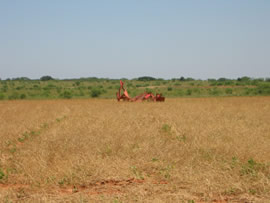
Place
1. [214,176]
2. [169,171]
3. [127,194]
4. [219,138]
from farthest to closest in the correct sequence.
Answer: [219,138] < [169,171] < [214,176] < [127,194]

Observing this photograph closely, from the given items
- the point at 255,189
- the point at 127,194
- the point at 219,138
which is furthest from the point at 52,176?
the point at 219,138

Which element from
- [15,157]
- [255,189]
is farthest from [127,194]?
[15,157]

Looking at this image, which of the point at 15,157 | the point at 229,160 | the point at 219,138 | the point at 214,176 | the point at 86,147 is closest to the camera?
the point at 214,176

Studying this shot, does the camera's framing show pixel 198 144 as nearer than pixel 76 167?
No

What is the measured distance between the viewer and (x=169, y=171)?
20.8 feet

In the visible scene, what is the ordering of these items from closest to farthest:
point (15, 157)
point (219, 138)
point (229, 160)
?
point (229, 160), point (15, 157), point (219, 138)

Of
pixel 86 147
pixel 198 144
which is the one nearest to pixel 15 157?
pixel 86 147

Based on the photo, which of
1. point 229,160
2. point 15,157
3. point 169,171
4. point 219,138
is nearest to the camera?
point 169,171

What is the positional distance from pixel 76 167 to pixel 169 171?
1.64 m

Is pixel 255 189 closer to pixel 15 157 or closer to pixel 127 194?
pixel 127 194

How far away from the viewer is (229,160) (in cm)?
697

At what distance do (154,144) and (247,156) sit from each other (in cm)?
226

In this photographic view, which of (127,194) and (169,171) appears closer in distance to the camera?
(127,194)

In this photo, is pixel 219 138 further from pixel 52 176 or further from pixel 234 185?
pixel 52 176
